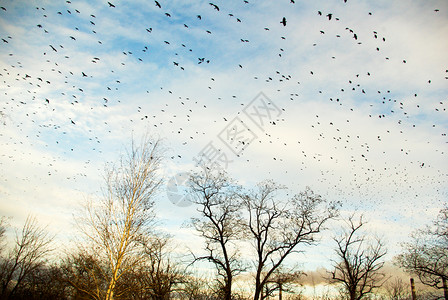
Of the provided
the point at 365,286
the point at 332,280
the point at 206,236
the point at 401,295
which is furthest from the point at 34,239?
the point at 401,295

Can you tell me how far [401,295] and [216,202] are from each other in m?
38.1

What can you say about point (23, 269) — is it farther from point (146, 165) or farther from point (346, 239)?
point (346, 239)

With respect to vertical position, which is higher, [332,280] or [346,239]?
[346,239]

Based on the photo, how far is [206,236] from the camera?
750 inches

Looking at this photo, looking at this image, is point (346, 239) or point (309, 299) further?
point (309, 299)

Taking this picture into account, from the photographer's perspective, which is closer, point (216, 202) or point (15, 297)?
point (216, 202)

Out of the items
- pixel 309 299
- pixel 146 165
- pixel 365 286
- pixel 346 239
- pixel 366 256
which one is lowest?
pixel 309 299

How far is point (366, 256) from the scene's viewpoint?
23453 millimetres

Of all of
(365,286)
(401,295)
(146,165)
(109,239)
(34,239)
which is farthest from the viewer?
(401,295)

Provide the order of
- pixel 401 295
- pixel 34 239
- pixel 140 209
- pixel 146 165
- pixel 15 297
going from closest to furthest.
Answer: pixel 140 209 < pixel 146 165 < pixel 34 239 < pixel 15 297 < pixel 401 295

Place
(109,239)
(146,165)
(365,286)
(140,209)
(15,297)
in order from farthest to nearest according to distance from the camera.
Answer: (15,297)
(365,286)
(146,165)
(140,209)
(109,239)

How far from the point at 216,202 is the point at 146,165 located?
9708 millimetres

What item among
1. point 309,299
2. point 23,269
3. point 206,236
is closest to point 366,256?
point 206,236

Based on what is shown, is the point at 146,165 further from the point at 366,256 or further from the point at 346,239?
the point at 366,256
